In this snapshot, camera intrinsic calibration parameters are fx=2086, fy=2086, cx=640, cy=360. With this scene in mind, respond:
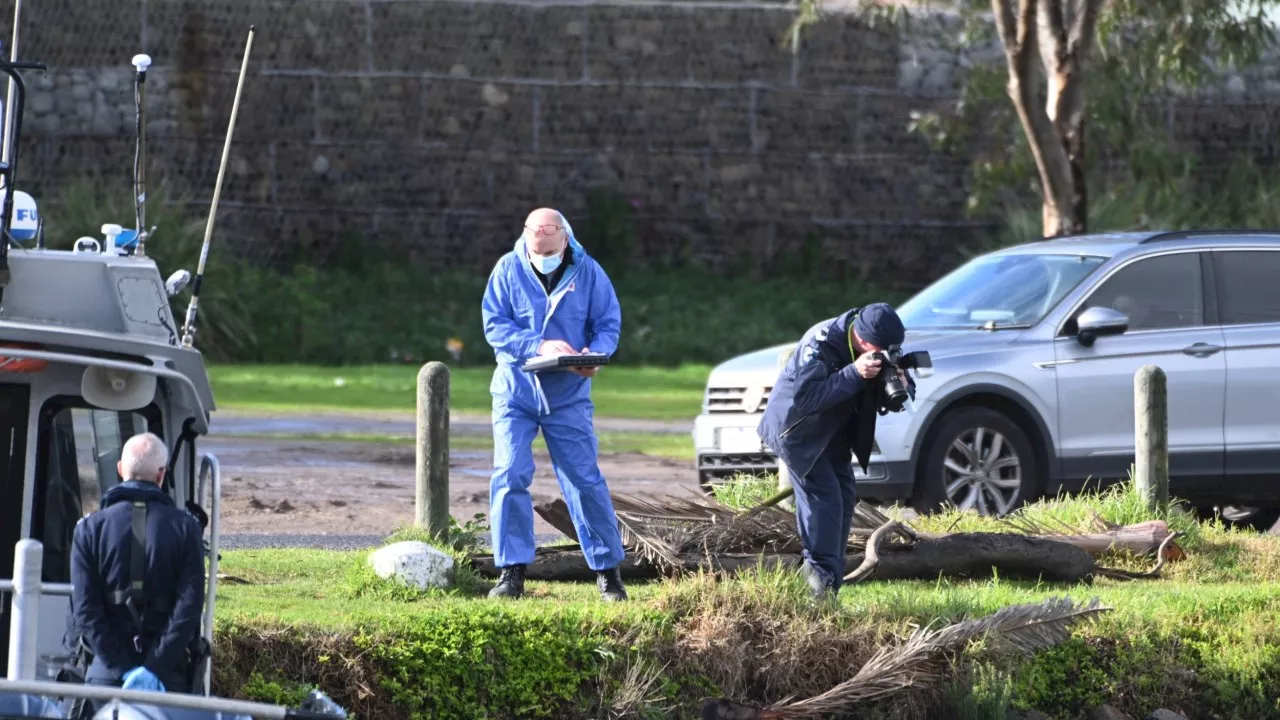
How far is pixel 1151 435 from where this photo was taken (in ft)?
39.4

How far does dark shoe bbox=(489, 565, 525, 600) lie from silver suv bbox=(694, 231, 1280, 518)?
9.60 feet

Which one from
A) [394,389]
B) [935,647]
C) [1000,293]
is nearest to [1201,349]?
[1000,293]

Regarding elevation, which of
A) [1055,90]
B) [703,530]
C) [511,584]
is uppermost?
[1055,90]

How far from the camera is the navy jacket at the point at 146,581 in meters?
6.62

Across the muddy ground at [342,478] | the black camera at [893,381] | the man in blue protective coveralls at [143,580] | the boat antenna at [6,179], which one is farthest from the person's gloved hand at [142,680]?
the muddy ground at [342,478]

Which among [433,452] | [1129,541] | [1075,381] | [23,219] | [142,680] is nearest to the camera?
[142,680]

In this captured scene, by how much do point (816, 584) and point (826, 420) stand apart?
0.76 meters

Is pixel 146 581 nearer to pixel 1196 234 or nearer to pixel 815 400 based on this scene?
pixel 815 400

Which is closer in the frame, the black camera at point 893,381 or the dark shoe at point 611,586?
the black camera at point 893,381

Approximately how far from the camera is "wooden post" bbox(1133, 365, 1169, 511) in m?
12.0

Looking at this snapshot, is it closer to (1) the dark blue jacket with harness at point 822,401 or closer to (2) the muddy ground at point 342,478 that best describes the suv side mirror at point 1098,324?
(2) the muddy ground at point 342,478

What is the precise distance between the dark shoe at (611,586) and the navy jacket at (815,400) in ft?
3.14

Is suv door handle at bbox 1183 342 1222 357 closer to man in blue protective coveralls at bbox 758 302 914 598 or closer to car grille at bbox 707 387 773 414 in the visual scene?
car grille at bbox 707 387 773 414

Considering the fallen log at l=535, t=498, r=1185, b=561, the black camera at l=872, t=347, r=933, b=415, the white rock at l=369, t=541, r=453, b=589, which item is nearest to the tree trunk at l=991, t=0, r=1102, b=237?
the fallen log at l=535, t=498, r=1185, b=561
